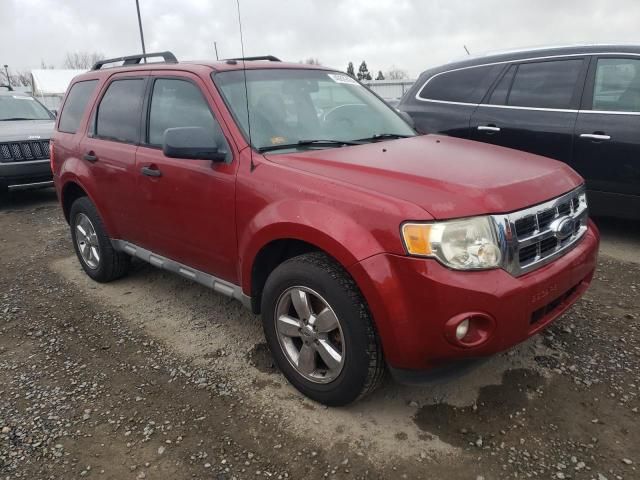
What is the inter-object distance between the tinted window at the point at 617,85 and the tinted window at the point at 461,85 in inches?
39.4

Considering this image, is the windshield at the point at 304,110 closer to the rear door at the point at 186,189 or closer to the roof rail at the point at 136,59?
the rear door at the point at 186,189

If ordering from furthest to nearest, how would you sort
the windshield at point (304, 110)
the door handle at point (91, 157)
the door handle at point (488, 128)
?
the door handle at point (488, 128), the door handle at point (91, 157), the windshield at point (304, 110)

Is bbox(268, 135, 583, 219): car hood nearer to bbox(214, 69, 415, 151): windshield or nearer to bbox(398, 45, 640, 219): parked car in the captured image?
bbox(214, 69, 415, 151): windshield

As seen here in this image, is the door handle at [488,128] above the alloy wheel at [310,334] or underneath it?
above

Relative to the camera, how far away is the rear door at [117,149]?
371 centimetres

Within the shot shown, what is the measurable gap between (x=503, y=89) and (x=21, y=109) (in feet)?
26.6

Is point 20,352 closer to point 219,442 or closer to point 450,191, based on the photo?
point 219,442

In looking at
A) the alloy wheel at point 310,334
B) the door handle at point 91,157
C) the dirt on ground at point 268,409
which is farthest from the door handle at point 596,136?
the door handle at point 91,157

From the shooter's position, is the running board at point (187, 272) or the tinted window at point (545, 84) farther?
the tinted window at point (545, 84)

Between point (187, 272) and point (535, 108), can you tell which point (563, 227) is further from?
point (535, 108)

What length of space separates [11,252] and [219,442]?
4.48m

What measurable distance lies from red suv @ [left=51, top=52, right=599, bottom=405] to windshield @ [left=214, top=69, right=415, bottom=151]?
0.04ft

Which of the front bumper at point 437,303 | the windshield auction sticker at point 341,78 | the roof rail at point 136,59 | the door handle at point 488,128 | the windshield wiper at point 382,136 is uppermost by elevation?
the roof rail at point 136,59

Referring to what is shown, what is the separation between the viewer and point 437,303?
6.99 ft
